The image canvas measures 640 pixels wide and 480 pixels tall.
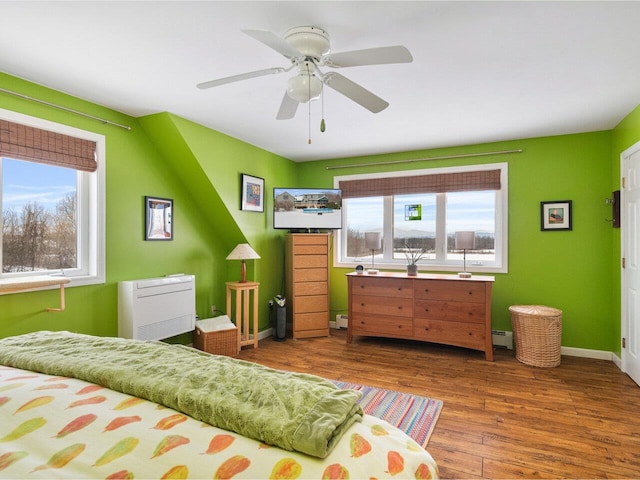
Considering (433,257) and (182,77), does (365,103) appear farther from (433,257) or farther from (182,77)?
(433,257)

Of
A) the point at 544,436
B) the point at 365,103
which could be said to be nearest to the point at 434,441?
the point at 544,436

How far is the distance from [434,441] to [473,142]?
130 inches

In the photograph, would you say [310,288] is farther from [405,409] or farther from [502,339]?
[502,339]

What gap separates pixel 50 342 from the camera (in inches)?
69.9

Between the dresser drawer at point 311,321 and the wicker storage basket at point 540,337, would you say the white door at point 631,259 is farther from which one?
the dresser drawer at point 311,321

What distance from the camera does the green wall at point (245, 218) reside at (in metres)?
3.22

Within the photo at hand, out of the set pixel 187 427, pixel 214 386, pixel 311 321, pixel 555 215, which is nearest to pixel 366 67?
pixel 214 386

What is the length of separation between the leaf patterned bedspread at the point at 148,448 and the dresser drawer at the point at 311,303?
338cm

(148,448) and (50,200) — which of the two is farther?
(50,200)

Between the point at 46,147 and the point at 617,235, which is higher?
the point at 46,147

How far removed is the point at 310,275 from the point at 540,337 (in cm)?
258

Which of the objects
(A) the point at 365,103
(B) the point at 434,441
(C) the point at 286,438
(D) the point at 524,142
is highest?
(D) the point at 524,142

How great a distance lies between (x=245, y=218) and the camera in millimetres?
4340

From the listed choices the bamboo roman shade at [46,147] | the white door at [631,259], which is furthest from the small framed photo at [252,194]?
the white door at [631,259]
